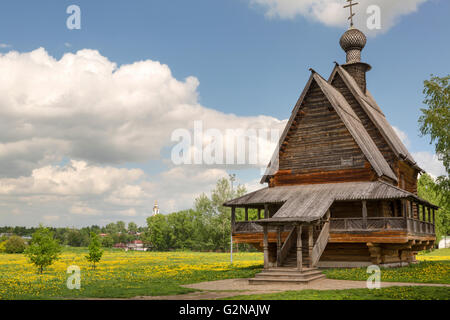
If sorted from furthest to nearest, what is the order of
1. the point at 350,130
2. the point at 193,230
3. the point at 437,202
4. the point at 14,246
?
the point at 193,230 → the point at 14,246 → the point at 437,202 → the point at 350,130

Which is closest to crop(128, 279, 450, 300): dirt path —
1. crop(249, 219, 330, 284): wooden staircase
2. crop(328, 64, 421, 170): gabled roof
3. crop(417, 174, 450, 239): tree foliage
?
crop(249, 219, 330, 284): wooden staircase

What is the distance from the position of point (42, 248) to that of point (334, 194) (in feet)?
67.8

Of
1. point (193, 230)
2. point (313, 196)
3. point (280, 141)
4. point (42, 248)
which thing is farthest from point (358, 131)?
point (193, 230)

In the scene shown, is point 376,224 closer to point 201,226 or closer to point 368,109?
point 368,109

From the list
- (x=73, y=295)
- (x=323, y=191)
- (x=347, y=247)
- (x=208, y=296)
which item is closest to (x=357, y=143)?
(x=323, y=191)

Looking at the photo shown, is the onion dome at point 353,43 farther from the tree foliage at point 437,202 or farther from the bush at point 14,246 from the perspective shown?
the bush at point 14,246

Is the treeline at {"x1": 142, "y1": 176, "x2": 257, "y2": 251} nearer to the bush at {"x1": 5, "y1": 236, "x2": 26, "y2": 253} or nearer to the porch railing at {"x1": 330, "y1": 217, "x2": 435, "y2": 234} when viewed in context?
the bush at {"x1": 5, "y1": 236, "x2": 26, "y2": 253}

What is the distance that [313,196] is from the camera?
2731 centimetres

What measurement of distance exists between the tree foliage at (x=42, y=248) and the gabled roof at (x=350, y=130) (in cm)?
1584

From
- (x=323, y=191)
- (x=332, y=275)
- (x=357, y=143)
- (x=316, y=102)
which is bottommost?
(x=332, y=275)

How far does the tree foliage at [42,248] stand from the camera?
3194 centimetres
